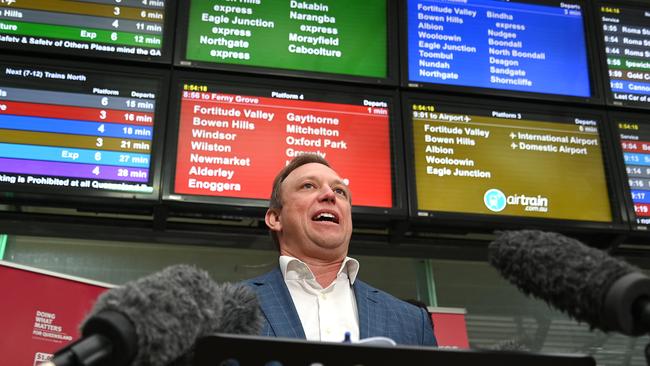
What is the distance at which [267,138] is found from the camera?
10.6ft

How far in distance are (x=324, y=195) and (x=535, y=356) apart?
146 centimetres

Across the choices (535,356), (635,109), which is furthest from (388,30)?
(535,356)

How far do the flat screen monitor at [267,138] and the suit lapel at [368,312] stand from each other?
99cm

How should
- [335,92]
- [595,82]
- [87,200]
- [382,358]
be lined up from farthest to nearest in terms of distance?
[595,82] → [335,92] → [87,200] → [382,358]

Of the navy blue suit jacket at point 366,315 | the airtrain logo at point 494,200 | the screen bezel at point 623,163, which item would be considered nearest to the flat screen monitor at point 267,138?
the airtrain logo at point 494,200

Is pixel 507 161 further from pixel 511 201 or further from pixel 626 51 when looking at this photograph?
pixel 626 51

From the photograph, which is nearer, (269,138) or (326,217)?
(326,217)

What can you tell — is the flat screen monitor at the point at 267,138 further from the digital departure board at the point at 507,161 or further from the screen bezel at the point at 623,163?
the screen bezel at the point at 623,163

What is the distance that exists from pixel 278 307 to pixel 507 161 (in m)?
1.84

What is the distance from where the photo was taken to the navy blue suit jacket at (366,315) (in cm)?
192

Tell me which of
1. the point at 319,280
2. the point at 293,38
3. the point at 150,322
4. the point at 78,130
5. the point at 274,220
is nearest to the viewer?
the point at 150,322

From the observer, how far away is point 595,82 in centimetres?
373

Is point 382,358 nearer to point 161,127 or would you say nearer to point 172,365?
point 172,365

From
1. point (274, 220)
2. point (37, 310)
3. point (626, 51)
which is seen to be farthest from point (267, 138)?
point (626, 51)
